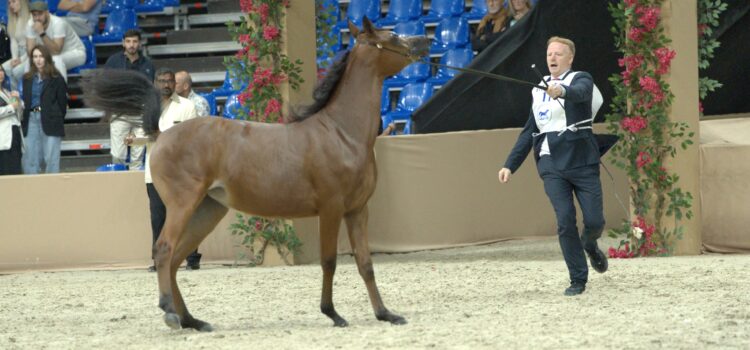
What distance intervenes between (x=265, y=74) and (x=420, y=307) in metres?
4.18

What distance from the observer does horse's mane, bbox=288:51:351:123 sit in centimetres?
765

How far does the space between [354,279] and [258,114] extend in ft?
7.80

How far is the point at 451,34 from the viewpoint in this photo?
16547 millimetres

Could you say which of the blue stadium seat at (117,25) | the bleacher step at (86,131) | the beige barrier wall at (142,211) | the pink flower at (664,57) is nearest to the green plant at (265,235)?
the beige barrier wall at (142,211)

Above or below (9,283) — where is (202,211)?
above

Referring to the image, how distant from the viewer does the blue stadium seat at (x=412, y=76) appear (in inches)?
642

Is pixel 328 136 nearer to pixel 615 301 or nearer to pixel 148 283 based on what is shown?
pixel 615 301

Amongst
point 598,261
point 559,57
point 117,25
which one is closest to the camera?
point 559,57

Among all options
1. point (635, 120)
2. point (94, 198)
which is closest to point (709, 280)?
point (635, 120)

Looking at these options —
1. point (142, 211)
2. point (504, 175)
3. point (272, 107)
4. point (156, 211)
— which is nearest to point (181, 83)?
point (272, 107)

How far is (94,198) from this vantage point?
40.9 ft

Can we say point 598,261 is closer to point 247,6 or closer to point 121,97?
point 121,97

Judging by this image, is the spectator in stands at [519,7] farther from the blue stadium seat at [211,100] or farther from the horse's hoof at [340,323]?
the horse's hoof at [340,323]

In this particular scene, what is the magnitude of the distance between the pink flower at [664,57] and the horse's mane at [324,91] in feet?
14.0
